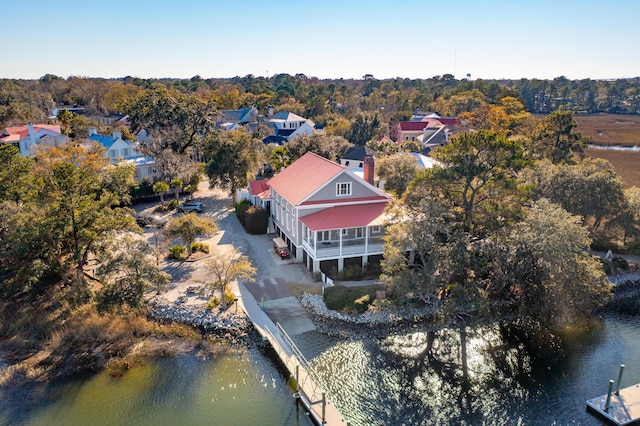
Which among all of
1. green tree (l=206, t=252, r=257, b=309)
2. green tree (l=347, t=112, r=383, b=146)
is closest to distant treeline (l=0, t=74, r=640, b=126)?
green tree (l=347, t=112, r=383, b=146)

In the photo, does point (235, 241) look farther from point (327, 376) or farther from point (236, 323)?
point (327, 376)

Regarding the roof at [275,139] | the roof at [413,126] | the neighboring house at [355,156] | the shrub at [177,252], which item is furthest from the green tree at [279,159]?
the roof at [413,126]

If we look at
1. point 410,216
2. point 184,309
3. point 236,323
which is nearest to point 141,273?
point 184,309

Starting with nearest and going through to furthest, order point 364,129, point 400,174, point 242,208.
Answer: point 400,174, point 242,208, point 364,129

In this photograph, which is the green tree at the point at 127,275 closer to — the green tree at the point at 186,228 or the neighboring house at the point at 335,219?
the green tree at the point at 186,228

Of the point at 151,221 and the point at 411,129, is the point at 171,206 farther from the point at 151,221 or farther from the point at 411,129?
the point at 411,129

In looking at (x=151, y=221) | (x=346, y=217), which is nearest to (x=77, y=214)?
(x=151, y=221)

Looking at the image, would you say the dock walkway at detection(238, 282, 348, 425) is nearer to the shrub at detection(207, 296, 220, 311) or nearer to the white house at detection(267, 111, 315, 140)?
the shrub at detection(207, 296, 220, 311)
